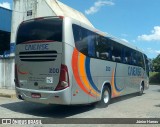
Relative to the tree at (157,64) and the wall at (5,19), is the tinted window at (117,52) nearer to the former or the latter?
the wall at (5,19)

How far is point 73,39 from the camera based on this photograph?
33.7 ft

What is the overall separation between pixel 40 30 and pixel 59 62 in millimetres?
1479

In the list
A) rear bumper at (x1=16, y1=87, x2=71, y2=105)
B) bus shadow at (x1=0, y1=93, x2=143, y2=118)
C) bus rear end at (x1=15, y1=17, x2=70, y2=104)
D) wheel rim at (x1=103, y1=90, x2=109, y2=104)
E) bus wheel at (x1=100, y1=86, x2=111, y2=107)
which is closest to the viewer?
rear bumper at (x1=16, y1=87, x2=71, y2=105)

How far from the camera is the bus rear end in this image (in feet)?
32.8

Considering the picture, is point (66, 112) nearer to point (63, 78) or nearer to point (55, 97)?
point (55, 97)

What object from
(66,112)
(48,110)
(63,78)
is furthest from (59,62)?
(48,110)

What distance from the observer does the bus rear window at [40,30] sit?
1020 centimetres

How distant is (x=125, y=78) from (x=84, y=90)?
544 cm

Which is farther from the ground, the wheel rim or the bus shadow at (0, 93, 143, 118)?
the wheel rim

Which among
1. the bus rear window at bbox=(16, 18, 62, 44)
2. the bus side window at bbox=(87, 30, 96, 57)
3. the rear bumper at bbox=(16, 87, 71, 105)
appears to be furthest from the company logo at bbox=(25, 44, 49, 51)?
the bus side window at bbox=(87, 30, 96, 57)

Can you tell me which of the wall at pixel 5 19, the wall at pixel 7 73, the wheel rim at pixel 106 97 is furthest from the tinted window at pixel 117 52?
the wall at pixel 5 19

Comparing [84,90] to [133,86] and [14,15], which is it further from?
[14,15]

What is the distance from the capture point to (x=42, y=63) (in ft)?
34.0

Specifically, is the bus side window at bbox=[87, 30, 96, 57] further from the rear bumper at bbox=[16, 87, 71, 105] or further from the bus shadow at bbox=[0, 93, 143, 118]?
the bus shadow at bbox=[0, 93, 143, 118]
